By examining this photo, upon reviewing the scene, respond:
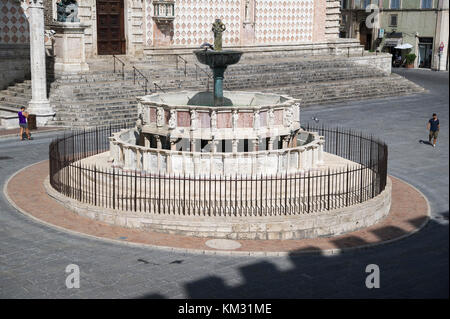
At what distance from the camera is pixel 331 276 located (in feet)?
40.3

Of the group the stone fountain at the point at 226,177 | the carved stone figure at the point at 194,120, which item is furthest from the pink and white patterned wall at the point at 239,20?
the carved stone figure at the point at 194,120

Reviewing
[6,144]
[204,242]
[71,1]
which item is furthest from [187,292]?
[71,1]

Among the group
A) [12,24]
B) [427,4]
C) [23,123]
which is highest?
[427,4]

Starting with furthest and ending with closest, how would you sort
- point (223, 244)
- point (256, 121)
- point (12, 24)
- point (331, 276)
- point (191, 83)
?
point (191, 83), point (12, 24), point (256, 121), point (223, 244), point (331, 276)

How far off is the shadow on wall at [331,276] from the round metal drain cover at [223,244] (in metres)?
0.52

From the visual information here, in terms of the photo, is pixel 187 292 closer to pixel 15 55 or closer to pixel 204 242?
pixel 204 242

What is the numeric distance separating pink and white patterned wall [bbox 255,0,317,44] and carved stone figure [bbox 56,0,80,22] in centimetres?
1615

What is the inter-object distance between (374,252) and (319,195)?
2.27 metres

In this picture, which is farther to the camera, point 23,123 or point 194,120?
point 23,123

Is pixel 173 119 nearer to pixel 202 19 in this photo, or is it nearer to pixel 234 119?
pixel 234 119

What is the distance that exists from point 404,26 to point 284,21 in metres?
21.7

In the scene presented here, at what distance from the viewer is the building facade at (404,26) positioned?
188 feet

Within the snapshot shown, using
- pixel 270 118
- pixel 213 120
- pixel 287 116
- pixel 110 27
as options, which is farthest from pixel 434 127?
pixel 110 27

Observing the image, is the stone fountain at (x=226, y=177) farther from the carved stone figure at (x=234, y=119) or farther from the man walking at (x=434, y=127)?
the man walking at (x=434, y=127)
